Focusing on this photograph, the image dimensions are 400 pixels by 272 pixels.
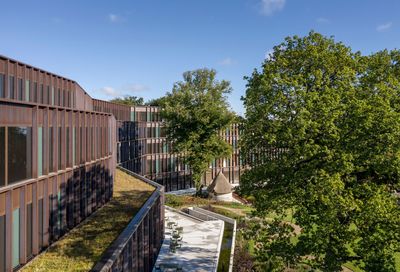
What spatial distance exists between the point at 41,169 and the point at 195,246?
16.7 meters

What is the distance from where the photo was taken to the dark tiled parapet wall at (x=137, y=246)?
12.5 metres

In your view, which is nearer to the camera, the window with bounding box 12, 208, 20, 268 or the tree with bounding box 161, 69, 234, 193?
the window with bounding box 12, 208, 20, 268

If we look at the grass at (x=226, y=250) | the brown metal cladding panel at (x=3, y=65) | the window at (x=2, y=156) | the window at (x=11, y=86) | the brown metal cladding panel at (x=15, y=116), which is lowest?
the grass at (x=226, y=250)

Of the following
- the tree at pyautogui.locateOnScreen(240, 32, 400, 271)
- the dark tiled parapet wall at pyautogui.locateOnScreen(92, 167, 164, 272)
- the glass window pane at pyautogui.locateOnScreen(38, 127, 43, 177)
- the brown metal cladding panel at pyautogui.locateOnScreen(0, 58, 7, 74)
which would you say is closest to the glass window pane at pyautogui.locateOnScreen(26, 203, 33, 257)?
the glass window pane at pyautogui.locateOnScreen(38, 127, 43, 177)

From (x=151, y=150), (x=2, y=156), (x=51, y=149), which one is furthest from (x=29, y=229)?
(x=151, y=150)

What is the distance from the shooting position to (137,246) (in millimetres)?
17203

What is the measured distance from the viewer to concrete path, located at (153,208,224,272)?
24062 millimetres

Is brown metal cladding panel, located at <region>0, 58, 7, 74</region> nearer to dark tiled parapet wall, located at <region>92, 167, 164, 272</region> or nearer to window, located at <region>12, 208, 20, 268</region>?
dark tiled parapet wall, located at <region>92, 167, 164, 272</region>

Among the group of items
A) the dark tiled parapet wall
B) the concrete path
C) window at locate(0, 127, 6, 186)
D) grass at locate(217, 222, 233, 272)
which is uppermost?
window at locate(0, 127, 6, 186)

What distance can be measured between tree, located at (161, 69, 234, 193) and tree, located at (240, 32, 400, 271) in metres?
28.2

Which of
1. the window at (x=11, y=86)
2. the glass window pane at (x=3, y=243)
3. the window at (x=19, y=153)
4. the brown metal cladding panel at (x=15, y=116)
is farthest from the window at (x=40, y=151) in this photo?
the window at (x=11, y=86)

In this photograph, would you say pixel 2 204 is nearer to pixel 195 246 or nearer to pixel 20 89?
pixel 20 89

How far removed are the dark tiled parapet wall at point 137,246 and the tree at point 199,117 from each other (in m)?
23.1

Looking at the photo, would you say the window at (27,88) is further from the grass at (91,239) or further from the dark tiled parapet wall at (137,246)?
the dark tiled parapet wall at (137,246)
